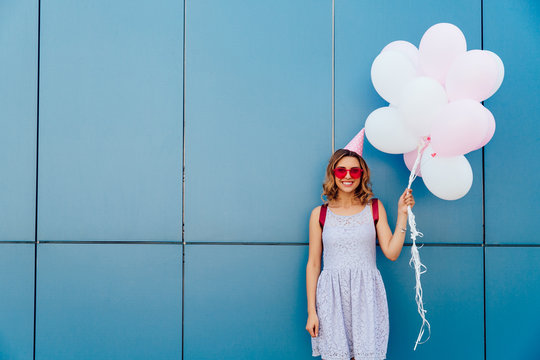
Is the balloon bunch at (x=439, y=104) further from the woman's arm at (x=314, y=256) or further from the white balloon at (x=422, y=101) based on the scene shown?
the woman's arm at (x=314, y=256)

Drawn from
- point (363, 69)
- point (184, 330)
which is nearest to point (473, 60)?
point (363, 69)

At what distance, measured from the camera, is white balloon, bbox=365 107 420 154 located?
7.29 ft

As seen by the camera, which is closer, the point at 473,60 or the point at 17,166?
the point at 473,60

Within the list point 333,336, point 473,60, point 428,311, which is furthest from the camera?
point 428,311

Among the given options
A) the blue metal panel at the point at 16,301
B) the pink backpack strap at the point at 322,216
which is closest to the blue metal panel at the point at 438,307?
the pink backpack strap at the point at 322,216

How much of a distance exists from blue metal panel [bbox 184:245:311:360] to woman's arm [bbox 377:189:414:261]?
1.97ft

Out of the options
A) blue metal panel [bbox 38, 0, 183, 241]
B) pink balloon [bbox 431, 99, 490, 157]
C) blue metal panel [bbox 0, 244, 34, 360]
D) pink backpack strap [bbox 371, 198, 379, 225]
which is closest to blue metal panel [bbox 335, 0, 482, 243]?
pink backpack strap [bbox 371, 198, 379, 225]

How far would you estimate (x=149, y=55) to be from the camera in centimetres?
277

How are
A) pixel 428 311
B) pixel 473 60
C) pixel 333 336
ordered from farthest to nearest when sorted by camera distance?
pixel 428 311
pixel 333 336
pixel 473 60

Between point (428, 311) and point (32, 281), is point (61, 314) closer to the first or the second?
point (32, 281)

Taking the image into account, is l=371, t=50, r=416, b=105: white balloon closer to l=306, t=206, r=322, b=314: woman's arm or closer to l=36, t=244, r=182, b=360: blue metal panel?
l=306, t=206, r=322, b=314: woman's arm

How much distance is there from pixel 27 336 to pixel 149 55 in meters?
2.11

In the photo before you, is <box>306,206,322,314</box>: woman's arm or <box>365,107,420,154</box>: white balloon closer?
<box>365,107,420,154</box>: white balloon

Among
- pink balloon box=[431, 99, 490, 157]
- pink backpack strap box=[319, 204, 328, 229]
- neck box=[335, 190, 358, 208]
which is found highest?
pink balloon box=[431, 99, 490, 157]
